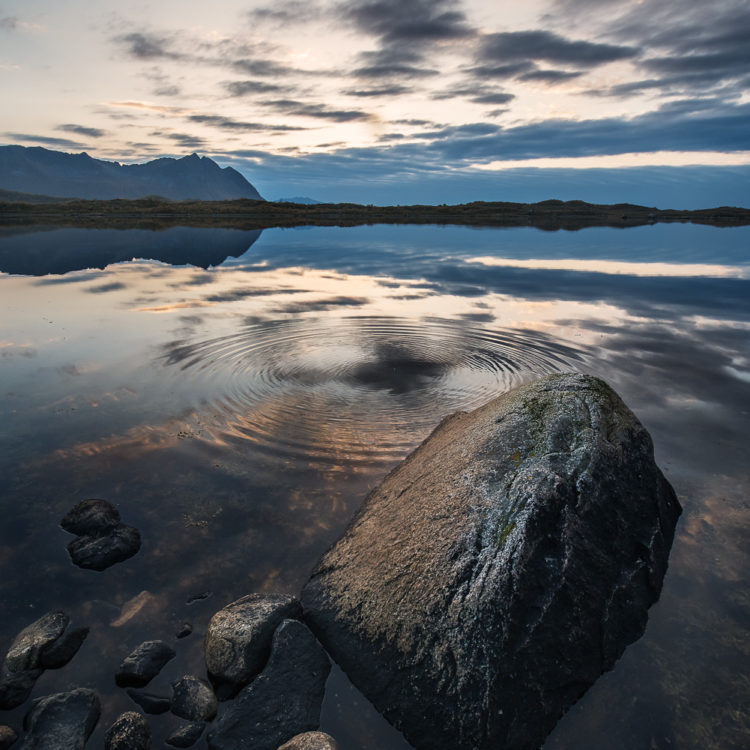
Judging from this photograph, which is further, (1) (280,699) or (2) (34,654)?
(2) (34,654)

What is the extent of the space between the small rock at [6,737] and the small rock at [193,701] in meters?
1.61

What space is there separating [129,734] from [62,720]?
0.82 metres

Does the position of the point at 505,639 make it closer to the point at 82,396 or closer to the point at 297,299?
the point at 82,396

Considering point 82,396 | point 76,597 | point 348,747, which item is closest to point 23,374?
point 82,396

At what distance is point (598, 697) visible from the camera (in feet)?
19.8

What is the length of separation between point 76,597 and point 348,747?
15.2 ft

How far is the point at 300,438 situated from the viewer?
1202 cm

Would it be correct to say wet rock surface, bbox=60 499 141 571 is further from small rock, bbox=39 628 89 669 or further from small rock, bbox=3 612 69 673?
small rock, bbox=39 628 89 669

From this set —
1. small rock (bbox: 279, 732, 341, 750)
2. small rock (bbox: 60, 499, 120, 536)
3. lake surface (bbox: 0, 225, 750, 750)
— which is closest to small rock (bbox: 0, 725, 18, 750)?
lake surface (bbox: 0, 225, 750, 750)

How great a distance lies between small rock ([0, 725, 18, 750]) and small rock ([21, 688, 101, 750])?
0.41ft

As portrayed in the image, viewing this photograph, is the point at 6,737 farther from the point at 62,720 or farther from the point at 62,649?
the point at 62,649

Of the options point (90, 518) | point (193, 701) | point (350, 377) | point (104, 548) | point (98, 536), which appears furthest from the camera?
point (350, 377)

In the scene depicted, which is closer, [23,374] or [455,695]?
[455,695]

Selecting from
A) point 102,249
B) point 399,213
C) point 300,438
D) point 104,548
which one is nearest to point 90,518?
point 104,548
